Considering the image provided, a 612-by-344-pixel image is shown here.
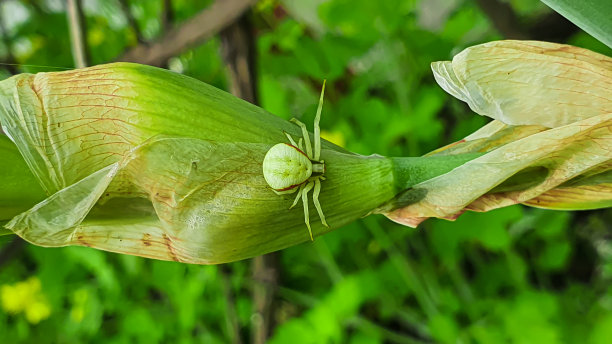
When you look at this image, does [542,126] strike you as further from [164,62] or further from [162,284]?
[162,284]

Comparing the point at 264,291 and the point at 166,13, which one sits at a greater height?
the point at 166,13

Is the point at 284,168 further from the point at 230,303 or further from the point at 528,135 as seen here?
the point at 230,303

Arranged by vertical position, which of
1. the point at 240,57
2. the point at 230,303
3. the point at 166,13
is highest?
the point at 166,13

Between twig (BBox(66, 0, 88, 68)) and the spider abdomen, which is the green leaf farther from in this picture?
twig (BBox(66, 0, 88, 68))

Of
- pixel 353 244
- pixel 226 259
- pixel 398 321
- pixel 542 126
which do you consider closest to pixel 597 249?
pixel 398 321

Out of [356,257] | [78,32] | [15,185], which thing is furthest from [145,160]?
[356,257]

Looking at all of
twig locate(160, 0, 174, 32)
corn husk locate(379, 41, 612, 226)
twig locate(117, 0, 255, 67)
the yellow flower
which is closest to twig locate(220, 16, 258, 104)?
twig locate(117, 0, 255, 67)

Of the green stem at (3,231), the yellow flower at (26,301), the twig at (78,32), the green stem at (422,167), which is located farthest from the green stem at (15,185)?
the yellow flower at (26,301)
